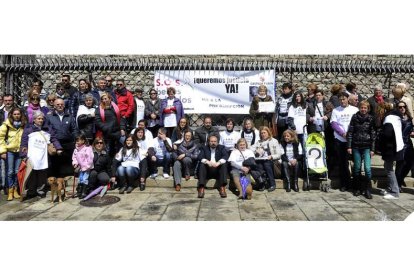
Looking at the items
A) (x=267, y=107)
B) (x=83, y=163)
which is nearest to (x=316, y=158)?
(x=267, y=107)

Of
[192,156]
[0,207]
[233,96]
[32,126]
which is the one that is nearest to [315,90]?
[233,96]

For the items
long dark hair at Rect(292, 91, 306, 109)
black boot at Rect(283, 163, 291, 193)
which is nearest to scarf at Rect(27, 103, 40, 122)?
black boot at Rect(283, 163, 291, 193)

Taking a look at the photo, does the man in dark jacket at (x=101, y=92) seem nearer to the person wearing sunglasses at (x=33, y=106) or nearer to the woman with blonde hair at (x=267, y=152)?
the person wearing sunglasses at (x=33, y=106)

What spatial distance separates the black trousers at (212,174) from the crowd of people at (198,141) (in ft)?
0.07

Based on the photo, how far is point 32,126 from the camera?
22.4 ft

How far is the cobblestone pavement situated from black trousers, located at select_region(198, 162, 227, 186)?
28 cm

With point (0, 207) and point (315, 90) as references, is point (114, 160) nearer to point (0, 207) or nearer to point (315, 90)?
point (0, 207)

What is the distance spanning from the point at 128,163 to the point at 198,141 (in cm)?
160

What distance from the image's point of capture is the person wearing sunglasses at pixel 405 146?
22.3ft

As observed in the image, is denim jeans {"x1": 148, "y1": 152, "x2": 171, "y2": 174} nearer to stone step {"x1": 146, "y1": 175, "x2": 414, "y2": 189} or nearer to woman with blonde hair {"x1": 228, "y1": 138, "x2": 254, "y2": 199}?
stone step {"x1": 146, "y1": 175, "x2": 414, "y2": 189}

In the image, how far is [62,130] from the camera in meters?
7.21

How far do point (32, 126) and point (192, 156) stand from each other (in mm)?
3121

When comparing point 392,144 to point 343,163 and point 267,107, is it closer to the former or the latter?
point 343,163

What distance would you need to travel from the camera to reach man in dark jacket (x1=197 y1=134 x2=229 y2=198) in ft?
22.9
